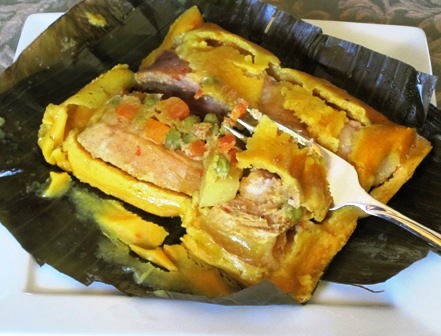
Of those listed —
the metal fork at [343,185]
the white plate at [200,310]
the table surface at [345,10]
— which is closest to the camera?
the white plate at [200,310]

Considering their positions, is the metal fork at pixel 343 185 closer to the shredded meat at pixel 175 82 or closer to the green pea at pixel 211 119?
the green pea at pixel 211 119

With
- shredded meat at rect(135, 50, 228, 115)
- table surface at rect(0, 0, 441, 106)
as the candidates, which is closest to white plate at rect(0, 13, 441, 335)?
shredded meat at rect(135, 50, 228, 115)

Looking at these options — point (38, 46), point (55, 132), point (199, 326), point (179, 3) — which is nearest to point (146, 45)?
point (179, 3)

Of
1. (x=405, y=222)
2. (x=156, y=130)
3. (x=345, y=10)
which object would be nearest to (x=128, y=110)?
(x=156, y=130)

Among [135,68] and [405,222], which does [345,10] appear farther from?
[405,222]

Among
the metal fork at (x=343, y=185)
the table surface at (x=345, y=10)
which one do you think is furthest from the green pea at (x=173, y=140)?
the table surface at (x=345, y=10)

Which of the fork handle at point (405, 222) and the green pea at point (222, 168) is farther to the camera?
the green pea at point (222, 168)

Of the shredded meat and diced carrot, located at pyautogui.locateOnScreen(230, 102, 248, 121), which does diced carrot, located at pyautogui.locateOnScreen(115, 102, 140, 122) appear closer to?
the shredded meat
